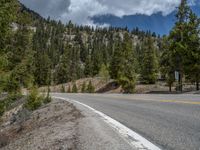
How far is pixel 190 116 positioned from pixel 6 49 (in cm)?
978

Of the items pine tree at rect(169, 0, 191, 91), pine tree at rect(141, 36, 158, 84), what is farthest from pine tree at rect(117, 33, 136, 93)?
pine tree at rect(169, 0, 191, 91)

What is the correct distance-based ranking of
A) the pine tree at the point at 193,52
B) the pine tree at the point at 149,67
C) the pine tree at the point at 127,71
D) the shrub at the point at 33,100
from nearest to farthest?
the shrub at the point at 33,100, the pine tree at the point at 193,52, the pine tree at the point at 127,71, the pine tree at the point at 149,67

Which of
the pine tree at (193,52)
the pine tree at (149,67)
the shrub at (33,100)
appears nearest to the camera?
the shrub at (33,100)

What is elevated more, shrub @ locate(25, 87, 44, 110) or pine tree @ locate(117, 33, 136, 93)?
pine tree @ locate(117, 33, 136, 93)

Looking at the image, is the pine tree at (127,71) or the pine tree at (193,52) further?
the pine tree at (127,71)

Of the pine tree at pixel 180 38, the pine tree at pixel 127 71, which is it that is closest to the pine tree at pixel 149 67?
the pine tree at pixel 127 71

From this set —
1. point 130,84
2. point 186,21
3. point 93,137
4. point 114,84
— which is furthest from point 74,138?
point 114,84

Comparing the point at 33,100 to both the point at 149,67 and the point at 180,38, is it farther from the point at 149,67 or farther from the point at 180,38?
the point at 149,67

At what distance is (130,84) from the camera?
53156mm

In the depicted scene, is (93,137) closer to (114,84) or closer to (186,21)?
(186,21)

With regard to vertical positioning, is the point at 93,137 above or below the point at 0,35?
below

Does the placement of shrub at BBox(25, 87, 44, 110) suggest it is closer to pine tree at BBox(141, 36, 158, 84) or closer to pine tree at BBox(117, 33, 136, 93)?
pine tree at BBox(117, 33, 136, 93)

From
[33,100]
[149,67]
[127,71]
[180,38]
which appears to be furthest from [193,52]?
[149,67]

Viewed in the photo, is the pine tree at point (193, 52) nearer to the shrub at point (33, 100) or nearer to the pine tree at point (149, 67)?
the shrub at point (33, 100)
